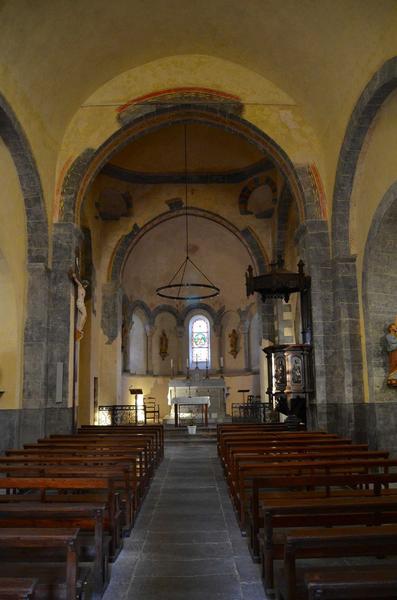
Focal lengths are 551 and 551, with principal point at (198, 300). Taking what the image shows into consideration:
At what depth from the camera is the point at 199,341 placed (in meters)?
24.3

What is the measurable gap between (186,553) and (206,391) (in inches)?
596

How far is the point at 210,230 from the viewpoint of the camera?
22.0 metres

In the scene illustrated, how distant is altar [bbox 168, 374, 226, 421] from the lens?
775 inches

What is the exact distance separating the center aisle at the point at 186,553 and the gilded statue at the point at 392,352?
391cm

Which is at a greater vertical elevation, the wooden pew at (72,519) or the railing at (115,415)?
the railing at (115,415)

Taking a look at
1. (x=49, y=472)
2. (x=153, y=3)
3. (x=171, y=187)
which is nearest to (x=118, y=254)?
(x=171, y=187)

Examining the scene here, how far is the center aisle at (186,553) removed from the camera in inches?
163

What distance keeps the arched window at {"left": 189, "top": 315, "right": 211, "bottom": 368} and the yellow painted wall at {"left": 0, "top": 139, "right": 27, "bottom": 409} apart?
44.2 ft

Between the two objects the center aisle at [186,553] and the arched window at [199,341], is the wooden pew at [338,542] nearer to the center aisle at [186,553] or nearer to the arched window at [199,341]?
the center aisle at [186,553]

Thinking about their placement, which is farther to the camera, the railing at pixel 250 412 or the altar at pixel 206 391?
the altar at pixel 206 391

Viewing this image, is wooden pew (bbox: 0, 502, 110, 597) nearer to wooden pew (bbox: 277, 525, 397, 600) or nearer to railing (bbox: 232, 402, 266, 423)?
wooden pew (bbox: 277, 525, 397, 600)

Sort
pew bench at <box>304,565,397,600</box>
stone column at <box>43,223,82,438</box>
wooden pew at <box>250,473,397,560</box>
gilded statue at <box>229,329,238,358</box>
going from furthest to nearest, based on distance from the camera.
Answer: gilded statue at <box>229,329,238,358</box> → stone column at <box>43,223,82,438</box> → wooden pew at <box>250,473,397,560</box> → pew bench at <box>304,565,397,600</box>

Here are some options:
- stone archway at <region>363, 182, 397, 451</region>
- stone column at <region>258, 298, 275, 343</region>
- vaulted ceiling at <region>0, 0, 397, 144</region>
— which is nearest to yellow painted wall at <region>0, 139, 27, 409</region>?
vaulted ceiling at <region>0, 0, 397, 144</region>

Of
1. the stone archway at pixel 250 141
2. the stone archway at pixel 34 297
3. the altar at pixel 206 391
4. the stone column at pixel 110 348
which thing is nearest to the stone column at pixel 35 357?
the stone archway at pixel 34 297
